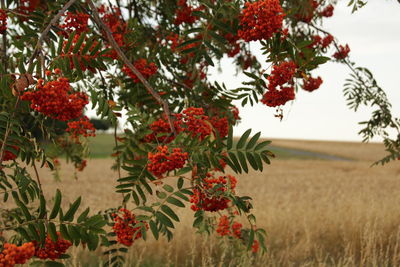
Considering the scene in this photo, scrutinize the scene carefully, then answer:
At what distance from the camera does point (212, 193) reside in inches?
74.6

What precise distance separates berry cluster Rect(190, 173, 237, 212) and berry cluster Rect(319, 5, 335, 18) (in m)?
3.81

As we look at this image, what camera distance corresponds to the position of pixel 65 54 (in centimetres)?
207

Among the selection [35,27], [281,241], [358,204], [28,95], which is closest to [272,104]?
[28,95]

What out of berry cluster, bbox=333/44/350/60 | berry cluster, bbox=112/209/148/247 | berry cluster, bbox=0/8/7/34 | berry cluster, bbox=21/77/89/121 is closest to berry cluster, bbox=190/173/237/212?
berry cluster, bbox=112/209/148/247

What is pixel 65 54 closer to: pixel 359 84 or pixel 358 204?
pixel 359 84

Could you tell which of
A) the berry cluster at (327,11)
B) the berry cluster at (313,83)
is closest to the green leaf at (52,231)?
the berry cluster at (313,83)

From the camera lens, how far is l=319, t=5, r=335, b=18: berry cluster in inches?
204

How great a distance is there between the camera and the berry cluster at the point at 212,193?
189cm

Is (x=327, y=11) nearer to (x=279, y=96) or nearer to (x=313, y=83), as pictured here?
(x=313, y=83)

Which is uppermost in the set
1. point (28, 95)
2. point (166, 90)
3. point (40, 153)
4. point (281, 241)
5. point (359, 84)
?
point (359, 84)

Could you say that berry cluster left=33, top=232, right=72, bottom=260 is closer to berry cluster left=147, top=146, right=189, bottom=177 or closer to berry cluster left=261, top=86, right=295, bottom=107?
berry cluster left=147, top=146, right=189, bottom=177

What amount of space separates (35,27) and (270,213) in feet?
16.5

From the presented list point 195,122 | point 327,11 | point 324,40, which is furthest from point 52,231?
point 327,11

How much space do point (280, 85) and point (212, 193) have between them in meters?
0.72
